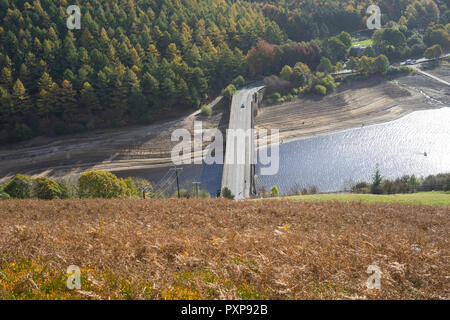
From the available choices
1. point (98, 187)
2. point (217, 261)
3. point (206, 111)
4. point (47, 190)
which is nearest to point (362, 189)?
point (98, 187)

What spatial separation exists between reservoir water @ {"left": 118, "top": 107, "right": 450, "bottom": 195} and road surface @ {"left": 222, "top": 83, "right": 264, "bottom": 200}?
119 inches

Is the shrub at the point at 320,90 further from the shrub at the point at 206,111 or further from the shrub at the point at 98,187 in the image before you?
the shrub at the point at 98,187

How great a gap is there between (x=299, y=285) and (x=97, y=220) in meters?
10.1

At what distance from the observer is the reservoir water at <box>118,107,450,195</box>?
160ft

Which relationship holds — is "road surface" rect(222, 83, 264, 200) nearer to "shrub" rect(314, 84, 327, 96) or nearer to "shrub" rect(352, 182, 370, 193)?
"shrub" rect(314, 84, 327, 96)

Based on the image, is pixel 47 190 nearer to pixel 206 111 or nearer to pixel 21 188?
pixel 21 188

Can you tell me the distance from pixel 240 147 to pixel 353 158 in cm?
1722

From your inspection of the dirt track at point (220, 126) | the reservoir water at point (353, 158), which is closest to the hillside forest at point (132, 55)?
the dirt track at point (220, 126)

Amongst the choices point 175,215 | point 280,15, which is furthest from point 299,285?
point 280,15

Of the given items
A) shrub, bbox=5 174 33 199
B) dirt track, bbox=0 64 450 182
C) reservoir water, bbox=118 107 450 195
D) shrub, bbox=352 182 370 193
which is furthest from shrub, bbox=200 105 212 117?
shrub, bbox=5 174 33 199

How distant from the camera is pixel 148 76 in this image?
6612 cm
